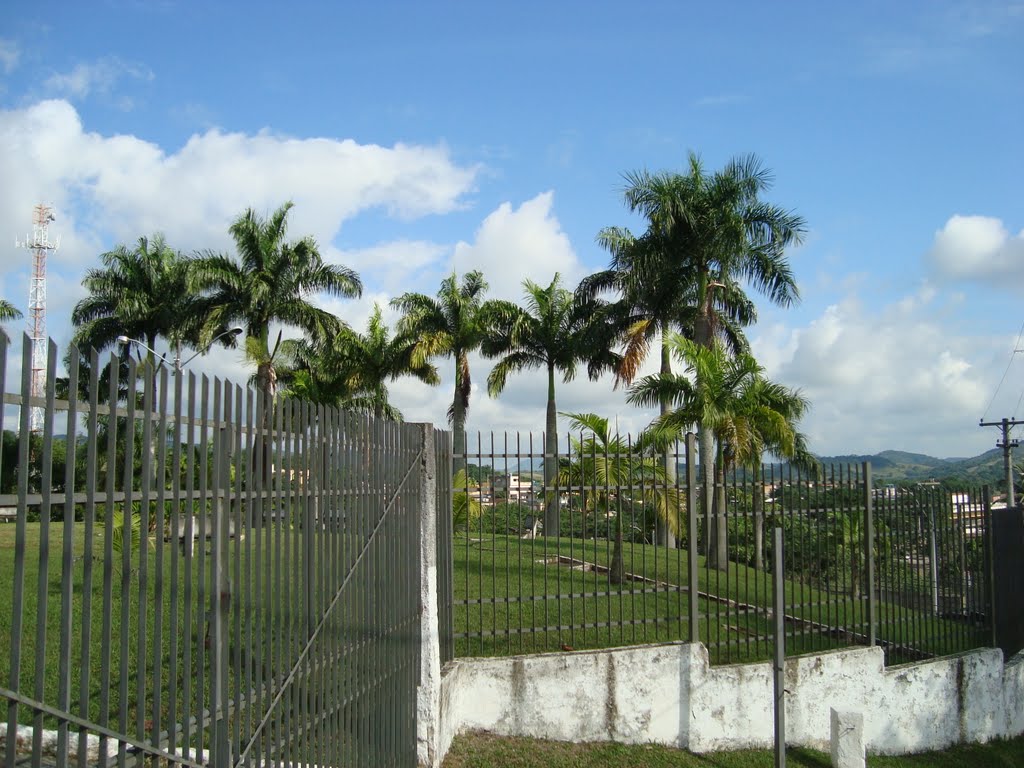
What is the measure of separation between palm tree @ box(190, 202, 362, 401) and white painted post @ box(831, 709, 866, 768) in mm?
25816

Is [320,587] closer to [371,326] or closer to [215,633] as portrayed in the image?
[215,633]

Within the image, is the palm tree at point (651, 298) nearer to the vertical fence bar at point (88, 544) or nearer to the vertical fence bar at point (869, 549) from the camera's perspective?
the vertical fence bar at point (869, 549)

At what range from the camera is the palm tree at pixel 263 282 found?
31938 millimetres

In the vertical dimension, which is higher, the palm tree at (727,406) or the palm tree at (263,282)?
the palm tree at (263,282)

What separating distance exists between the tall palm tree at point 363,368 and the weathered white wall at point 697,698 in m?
26.8

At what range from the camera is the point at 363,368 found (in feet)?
123

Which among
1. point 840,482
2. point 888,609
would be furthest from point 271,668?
point 888,609

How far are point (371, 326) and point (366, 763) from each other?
109 ft

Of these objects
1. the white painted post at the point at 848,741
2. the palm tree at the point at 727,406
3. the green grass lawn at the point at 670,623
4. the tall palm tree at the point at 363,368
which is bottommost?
the white painted post at the point at 848,741

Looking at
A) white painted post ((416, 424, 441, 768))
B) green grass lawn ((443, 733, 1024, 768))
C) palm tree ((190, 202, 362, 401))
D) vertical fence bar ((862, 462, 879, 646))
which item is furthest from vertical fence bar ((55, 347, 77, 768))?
palm tree ((190, 202, 362, 401))

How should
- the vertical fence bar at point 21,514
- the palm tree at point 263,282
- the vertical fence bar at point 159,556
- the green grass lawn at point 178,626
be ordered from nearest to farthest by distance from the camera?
1. the vertical fence bar at point 21,514
2. the green grass lawn at point 178,626
3. the vertical fence bar at point 159,556
4. the palm tree at point 263,282

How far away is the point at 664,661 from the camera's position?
8.77 meters

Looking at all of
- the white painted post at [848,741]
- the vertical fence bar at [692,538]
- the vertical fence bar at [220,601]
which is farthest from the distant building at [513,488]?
the vertical fence bar at [220,601]

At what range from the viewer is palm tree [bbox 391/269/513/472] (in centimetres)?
3562
